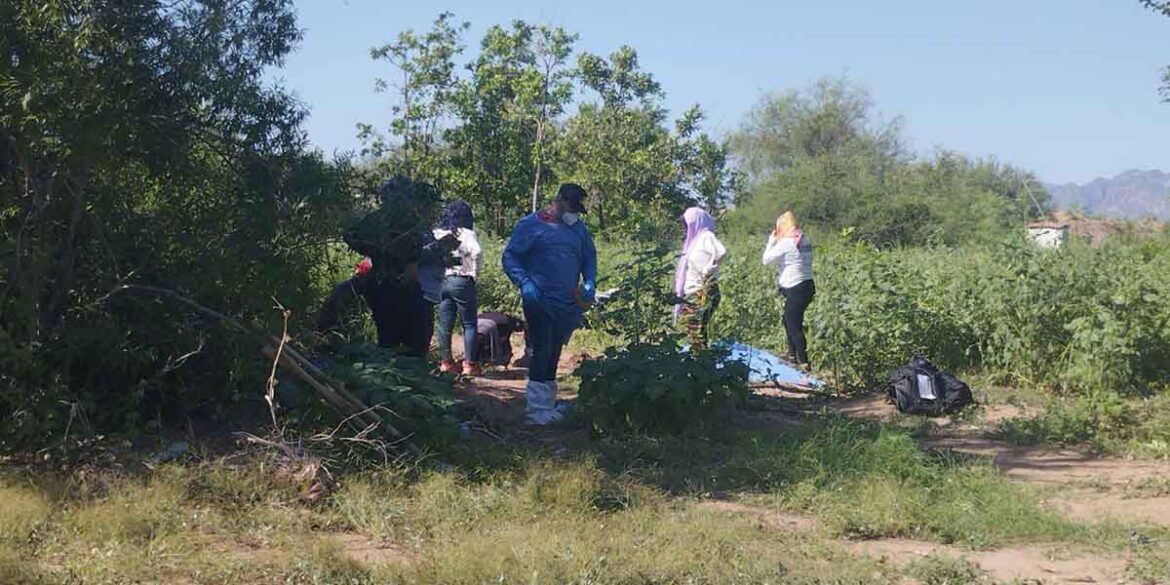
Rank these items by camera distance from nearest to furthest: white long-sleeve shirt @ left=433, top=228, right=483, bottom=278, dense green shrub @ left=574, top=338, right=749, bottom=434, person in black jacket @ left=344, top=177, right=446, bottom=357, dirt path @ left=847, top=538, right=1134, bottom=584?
dirt path @ left=847, top=538, right=1134, bottom=584, person in black jacket @ left=344, top=177, right=446, bottom=357, dense green shrub @ left=574, top=338, right=749, bottom=434, white long-sleeve shirt @ left=433, top=228, right=483, bottom=278

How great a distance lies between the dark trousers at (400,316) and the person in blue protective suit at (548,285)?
69 centimetres

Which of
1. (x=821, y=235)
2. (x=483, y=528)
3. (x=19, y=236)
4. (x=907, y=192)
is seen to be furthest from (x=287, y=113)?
(x=907, y=192)

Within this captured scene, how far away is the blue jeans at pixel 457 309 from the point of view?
32.1ft

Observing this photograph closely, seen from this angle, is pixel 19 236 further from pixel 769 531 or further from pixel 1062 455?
pixel 1062 455

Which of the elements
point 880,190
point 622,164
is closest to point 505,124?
point 622,164

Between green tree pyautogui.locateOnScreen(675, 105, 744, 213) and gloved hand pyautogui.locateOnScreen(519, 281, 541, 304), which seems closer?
gloved hand pyautogui.locateOnScreen(519, 281, 541, 304)

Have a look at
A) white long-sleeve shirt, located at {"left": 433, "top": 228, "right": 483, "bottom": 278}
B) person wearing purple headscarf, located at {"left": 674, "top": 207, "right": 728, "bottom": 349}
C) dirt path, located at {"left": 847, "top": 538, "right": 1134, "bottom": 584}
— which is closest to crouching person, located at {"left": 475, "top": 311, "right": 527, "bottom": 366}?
white long-sleeve shirt, located at {"left": 433, "top": 228, "right": 483, "bottom": 278}

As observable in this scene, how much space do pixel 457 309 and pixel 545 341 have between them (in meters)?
1.93

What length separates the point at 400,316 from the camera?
8.30 metres

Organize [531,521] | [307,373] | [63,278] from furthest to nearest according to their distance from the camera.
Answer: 1. [307,373]
2. [63,278]
3. [531,521]

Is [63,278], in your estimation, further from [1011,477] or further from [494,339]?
[1011,477]

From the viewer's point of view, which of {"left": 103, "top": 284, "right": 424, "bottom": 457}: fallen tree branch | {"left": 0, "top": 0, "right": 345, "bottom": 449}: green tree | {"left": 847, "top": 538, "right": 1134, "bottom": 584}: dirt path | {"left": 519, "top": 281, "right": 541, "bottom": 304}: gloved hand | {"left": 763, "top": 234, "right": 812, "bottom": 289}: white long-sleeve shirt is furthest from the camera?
{"left": 763, "top": 234, "right": 812, "bottom": 289}: white long-sleeve shirt

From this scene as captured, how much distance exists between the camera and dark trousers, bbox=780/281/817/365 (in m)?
11.1

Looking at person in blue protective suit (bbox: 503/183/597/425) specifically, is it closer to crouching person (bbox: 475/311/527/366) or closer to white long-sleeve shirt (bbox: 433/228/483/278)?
white long-sleeve shirt (bbox: 433/228/483/278)
